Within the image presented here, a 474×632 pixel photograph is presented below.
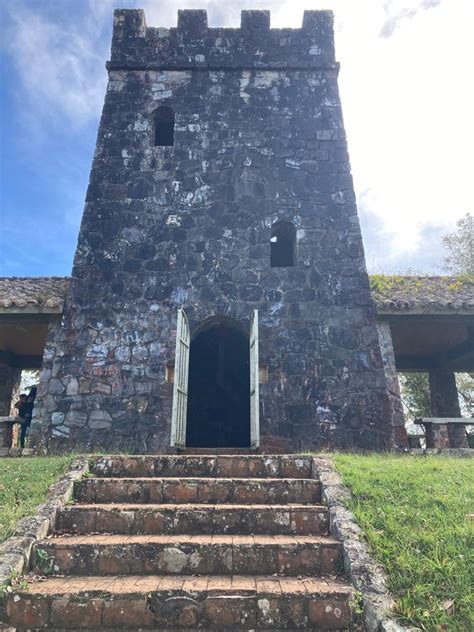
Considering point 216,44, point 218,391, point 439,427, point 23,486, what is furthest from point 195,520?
point 216,44

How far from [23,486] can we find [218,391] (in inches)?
273

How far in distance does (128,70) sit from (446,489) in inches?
362

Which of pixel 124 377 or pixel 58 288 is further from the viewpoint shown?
pixel 58 288

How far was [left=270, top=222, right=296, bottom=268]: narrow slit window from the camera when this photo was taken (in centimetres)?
892

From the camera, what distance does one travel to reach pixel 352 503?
4328 mm

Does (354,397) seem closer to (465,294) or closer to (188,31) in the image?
(465,294)

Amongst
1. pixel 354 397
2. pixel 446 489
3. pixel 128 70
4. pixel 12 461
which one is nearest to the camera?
pixel 446 489

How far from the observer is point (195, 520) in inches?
168

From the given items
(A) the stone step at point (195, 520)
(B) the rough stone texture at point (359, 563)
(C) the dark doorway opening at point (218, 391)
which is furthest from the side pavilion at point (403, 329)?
(A) the stone step at point (195, 520)

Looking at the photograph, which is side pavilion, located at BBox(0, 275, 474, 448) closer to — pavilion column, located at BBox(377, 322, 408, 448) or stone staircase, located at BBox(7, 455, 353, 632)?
pavilion column, located at BBox(377, 322, 408, 448)

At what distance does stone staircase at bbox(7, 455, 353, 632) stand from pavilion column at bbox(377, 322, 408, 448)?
10.0 ft

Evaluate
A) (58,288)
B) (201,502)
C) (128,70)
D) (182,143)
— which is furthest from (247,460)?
(128,70)

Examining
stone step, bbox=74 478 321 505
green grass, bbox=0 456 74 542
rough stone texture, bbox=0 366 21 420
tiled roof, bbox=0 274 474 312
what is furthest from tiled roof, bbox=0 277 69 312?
stone step, bbox=74 478 321 505

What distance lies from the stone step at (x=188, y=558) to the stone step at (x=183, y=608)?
0.35 m
